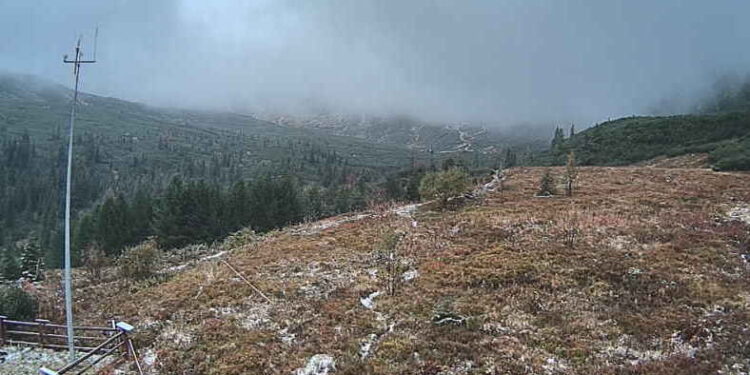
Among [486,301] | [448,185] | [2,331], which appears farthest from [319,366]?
[448,185]

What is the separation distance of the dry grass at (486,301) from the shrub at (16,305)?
9.37ft

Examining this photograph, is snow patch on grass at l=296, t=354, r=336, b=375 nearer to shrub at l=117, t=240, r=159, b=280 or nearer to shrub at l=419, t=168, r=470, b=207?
shrub at l=117, t=240, r=159, b=280

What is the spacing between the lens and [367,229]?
132ft

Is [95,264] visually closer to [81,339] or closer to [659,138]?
[81,339]

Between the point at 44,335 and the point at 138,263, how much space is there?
1136cm

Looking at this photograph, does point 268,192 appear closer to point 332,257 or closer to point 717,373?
point 332,257

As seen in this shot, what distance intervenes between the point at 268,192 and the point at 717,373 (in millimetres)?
71253

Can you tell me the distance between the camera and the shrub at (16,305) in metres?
25.4

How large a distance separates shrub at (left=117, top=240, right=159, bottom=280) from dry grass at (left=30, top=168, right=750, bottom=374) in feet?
4.27

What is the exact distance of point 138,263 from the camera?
113ft

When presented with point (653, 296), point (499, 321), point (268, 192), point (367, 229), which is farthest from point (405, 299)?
point (268, 192)

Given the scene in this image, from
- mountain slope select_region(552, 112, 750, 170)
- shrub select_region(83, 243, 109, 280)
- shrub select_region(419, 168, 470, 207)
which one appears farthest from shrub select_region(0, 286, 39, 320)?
mountain slope select_region(552, 112, 750, 170)

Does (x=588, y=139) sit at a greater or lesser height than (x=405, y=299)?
greater

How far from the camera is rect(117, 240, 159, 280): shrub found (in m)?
34.3
